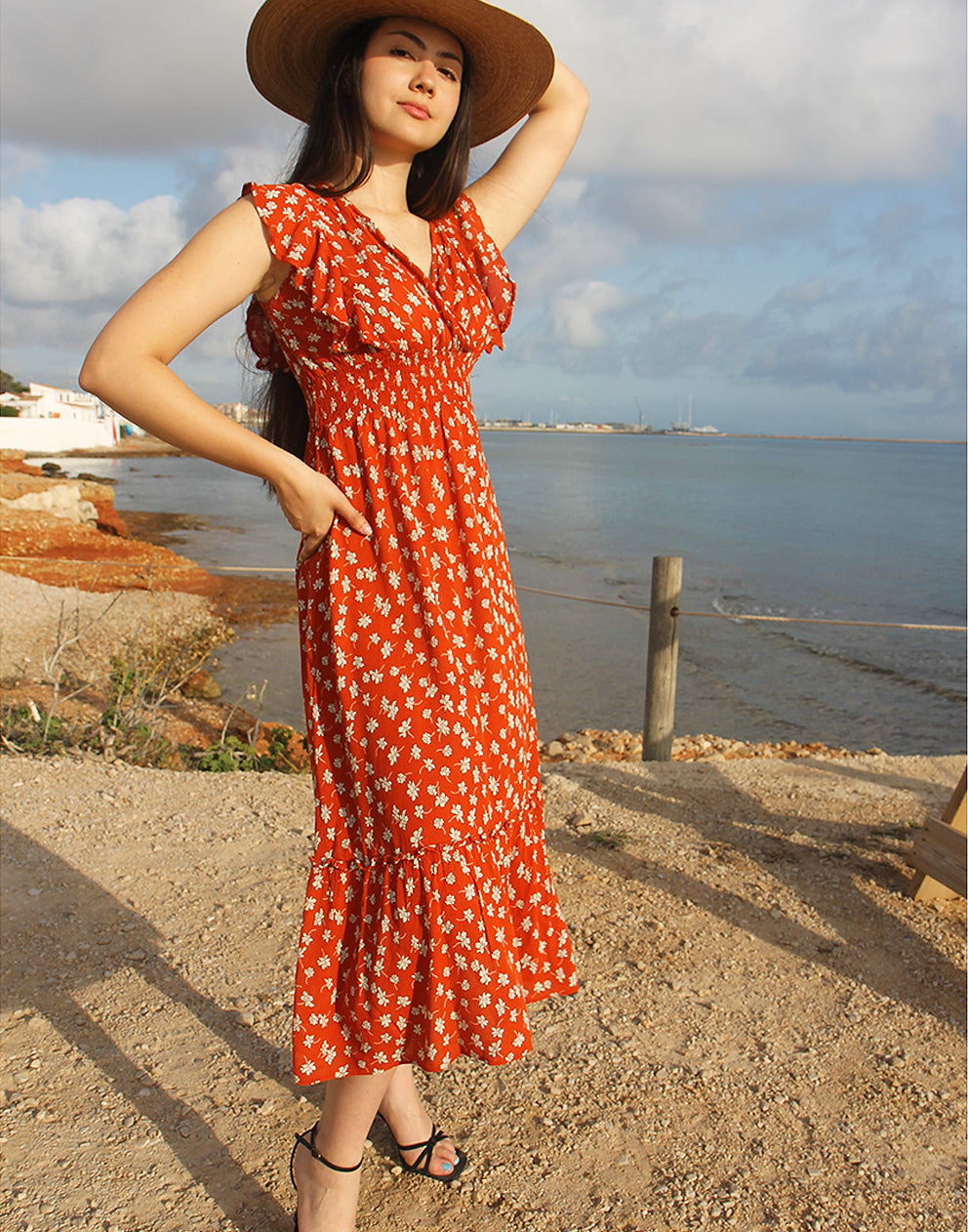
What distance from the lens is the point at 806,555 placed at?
85.8 feet

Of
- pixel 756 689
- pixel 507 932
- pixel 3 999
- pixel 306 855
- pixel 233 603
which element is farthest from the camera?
pixel 233 603

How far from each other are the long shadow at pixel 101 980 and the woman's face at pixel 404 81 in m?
1.94

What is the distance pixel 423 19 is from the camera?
156 cm

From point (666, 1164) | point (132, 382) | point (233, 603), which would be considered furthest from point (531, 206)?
point (233, 603)

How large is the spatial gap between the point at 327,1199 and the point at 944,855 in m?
2.13

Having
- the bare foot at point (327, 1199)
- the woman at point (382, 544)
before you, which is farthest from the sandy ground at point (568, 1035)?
the woman at point (382, 544)

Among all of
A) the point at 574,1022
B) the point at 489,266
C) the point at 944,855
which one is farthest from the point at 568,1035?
the point at 489,266

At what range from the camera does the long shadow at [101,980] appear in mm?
1880

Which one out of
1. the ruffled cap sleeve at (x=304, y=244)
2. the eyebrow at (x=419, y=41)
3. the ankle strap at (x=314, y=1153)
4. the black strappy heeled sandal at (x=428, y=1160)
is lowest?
the black strappy heeled sandal at (x=428, y=1160)

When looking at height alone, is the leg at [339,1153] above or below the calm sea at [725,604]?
above

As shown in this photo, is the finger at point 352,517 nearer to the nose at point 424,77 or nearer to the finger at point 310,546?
the finger at point 310,546

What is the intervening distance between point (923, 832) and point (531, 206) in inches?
90.7

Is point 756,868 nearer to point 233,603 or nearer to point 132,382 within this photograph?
point 132,382

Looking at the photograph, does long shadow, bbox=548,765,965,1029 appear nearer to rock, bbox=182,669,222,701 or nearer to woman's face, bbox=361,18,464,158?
woman's face, bbox=361,18,464,158
